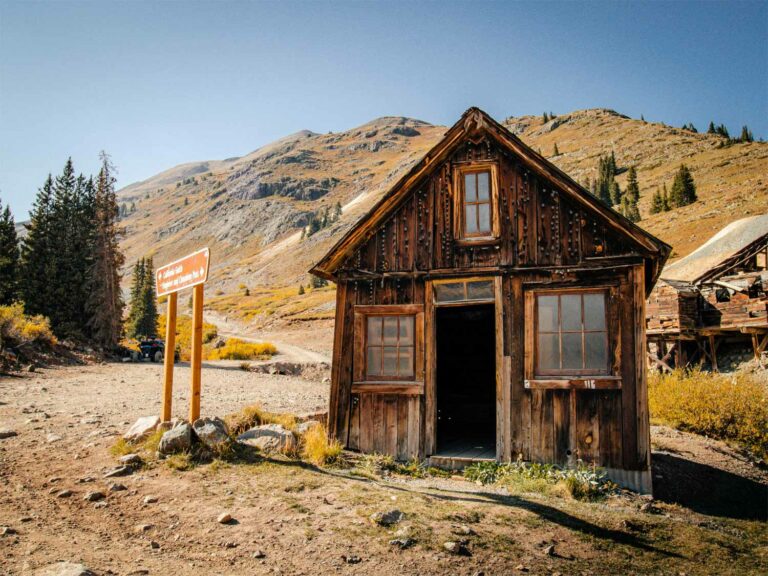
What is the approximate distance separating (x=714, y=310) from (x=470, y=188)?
78.4 feet

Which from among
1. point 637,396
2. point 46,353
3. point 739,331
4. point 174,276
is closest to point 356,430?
point 174,276

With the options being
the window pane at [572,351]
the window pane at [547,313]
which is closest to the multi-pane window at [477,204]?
the window pane at [547,313]

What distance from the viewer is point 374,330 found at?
10.7 m

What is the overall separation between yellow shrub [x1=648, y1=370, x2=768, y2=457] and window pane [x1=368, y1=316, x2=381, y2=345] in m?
10.1

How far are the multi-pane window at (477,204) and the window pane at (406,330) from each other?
6.53 ft

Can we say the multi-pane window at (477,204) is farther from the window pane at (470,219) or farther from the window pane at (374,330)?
the window pane at (374,330)

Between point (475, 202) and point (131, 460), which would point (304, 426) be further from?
point (475, 202)

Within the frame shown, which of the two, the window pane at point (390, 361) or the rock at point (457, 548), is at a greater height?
the window pane at point (390, 361)

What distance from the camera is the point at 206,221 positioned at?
189 meters

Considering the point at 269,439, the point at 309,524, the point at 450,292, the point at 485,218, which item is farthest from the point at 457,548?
the point at 485,218

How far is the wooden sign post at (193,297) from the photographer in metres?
8.77

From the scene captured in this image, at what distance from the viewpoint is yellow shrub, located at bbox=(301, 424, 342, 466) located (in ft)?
29.3

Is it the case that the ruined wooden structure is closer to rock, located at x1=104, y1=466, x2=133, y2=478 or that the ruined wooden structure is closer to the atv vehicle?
the atv vehicle

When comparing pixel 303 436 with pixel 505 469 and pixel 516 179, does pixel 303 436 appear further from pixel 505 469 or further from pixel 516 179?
pixel 516 179
